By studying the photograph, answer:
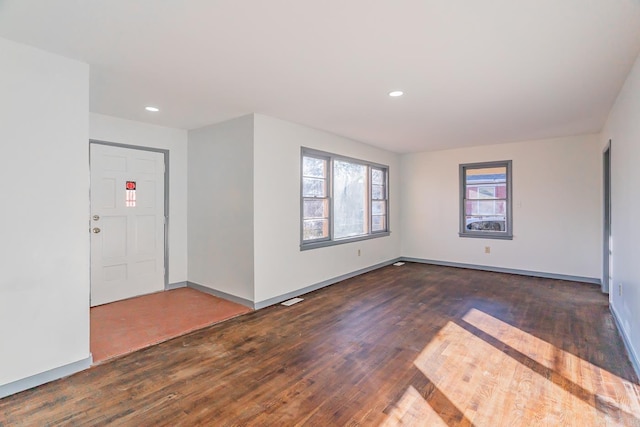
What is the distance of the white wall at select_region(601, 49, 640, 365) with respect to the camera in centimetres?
259

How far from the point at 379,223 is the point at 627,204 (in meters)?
4.12

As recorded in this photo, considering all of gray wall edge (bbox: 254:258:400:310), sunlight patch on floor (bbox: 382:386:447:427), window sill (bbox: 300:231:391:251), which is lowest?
sunlight patch on floor (bbox: 382:386:447:427)

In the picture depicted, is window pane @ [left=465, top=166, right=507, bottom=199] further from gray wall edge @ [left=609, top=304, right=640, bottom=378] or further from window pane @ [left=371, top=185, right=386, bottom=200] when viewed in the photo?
gray wall edge @ [left=609, top=304, right=640, bottom=378]

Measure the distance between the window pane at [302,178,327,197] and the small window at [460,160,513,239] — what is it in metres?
3.06

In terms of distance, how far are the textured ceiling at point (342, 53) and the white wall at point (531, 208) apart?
5.39 feet

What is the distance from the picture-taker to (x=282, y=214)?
4398 mm

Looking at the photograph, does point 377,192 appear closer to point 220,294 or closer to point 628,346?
point 220,294

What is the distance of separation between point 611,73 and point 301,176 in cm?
339

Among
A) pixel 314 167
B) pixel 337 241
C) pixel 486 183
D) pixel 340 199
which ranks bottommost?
pixel 337 241

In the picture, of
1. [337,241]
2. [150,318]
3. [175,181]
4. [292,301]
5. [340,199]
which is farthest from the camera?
[340,199]

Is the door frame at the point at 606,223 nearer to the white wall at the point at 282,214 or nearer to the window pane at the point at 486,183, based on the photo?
the window pane at the point at 486,183

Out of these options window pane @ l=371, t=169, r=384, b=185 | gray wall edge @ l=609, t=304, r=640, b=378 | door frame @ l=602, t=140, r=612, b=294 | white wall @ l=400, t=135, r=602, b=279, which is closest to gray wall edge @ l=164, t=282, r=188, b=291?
window pane @ l=371, t=169, r=384, b=185

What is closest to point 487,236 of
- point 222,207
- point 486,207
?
point 486,207

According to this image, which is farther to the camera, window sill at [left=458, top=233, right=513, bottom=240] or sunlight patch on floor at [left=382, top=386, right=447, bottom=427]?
window sill at [left=458, top=233, right=513, bottom=240]
